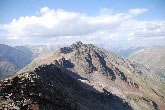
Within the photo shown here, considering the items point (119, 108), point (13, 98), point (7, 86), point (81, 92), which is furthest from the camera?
point (119, 108)

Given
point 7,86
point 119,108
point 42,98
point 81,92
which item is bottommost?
point 119,108

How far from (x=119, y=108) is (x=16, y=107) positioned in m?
131

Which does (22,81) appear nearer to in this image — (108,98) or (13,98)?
(13,98)

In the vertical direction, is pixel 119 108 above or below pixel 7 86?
Answer: below

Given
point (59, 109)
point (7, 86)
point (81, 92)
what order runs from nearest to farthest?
1. point (7, 86)
2. point (59, 109)
3. point (81, 92)

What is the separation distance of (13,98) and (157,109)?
194525mm

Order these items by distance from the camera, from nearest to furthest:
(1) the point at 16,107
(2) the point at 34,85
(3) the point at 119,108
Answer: (1) the point at 16,107, (2) the point at 34,85, (3) the point at 119,108

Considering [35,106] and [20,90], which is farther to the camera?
[20,90]

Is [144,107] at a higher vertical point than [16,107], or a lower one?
lower

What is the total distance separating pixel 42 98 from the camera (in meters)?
38.0

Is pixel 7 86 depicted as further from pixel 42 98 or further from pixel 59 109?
pixel 59 109

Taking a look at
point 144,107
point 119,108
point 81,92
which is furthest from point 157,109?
point 81,92

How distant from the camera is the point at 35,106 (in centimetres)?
3253

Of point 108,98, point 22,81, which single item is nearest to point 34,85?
point 22,81
